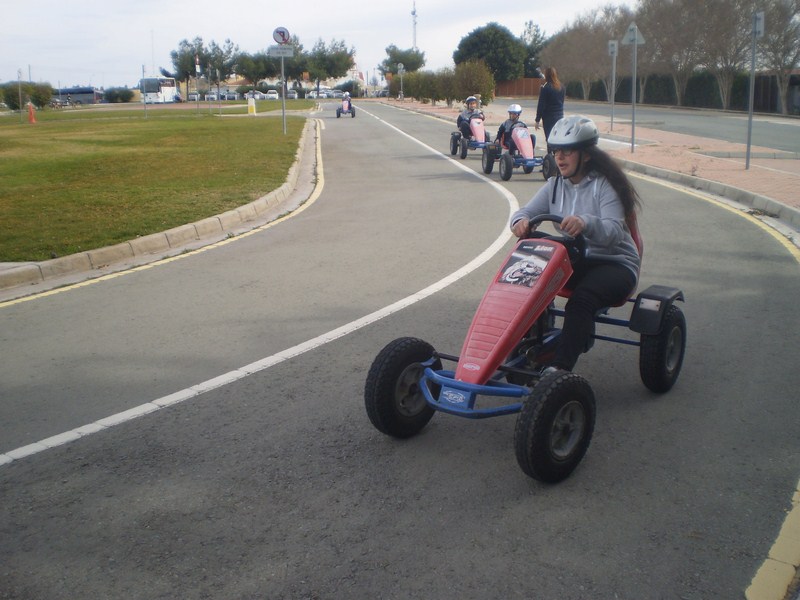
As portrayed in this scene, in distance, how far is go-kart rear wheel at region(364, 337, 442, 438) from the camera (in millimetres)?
4223

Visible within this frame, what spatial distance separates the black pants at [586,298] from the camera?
4.32 meters

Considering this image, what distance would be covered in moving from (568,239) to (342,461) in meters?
1.68

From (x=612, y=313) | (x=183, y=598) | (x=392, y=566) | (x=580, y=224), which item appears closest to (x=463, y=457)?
(x=392, y=566)

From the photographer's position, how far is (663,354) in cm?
484

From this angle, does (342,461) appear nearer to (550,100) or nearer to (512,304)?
(512,304)

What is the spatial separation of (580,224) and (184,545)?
2.48 metres

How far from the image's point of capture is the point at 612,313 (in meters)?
6.63

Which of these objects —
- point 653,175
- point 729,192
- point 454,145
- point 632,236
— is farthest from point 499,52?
point 632,236

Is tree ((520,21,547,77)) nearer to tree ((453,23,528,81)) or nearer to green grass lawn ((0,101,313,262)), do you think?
tree ((453,23,528,81))

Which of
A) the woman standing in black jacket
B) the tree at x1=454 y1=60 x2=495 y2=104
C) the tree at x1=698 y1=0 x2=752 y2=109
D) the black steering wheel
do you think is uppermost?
the tree at x1=698 y1=0 x2=752 y2=109

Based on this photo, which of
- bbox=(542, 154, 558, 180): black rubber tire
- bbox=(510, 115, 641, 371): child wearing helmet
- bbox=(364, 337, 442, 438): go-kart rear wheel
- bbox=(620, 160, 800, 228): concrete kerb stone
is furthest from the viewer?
bbox=(542, 154, 558, 180): black rubber tire

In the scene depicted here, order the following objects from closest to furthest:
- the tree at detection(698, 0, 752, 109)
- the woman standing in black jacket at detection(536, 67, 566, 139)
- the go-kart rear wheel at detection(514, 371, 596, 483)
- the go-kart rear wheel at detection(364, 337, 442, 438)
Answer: the go-kart rear wheel at detection(514, 371, 596, 483)
the go-kart rear wheel at detection(364, 337, 442, 438)
the woman standing in black jacket at detection(536, 67, 566, 139)
the tree at detection(698, 0, 752, 109)

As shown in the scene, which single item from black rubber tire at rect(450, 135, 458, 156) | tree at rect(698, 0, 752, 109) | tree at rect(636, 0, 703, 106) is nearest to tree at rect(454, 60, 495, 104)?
tree at rect(698, 0, 752, 109)

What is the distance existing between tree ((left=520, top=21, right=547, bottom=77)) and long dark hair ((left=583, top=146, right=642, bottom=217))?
10539cm
